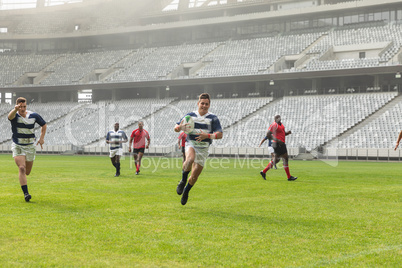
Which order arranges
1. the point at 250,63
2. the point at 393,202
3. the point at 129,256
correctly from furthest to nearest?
the point at 250,63, the point at 393,202, the point at 129,256

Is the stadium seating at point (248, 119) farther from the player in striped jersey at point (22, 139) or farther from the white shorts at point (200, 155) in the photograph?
the player in striped jersey at point (22, 139)

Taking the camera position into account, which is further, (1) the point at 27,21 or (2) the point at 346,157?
(1) the point at 27,21

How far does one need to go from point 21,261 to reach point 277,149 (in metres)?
11.4

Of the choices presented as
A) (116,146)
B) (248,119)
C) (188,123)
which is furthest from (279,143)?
(248,119)

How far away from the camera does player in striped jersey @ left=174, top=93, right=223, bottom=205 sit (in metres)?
9.09

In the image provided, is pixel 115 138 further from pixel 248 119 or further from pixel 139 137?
pixel 248 119

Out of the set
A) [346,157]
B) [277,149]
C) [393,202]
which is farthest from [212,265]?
[346,157]

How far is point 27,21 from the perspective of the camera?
2581 inches

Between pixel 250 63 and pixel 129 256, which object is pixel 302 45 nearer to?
pixel 250 63

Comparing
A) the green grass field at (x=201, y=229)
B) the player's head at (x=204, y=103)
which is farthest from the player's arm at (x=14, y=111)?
the player's head at (x=204, y=103)

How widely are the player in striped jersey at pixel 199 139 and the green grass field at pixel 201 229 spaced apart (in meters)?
0.61

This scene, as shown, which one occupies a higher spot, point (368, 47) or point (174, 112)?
point (368, 47)

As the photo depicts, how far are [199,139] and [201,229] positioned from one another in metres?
2.66

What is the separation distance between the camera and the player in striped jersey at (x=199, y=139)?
9.09m
